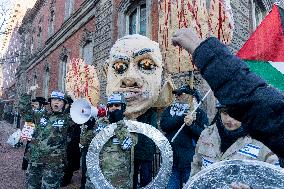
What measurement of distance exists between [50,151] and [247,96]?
12.6 feet

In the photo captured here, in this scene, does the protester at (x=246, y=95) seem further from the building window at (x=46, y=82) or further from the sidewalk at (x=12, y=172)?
the building window at (x=46, y=82)

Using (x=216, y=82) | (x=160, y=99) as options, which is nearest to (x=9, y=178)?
(x=160, y=99)

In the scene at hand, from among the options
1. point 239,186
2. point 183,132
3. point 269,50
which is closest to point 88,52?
point 183,132

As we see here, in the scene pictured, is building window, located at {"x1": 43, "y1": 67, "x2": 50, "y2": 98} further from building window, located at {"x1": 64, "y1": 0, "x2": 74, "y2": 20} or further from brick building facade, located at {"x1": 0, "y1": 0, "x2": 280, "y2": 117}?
building window, located at {"x1": 64, "y1": 0, "x2": 74, "y2": 20}

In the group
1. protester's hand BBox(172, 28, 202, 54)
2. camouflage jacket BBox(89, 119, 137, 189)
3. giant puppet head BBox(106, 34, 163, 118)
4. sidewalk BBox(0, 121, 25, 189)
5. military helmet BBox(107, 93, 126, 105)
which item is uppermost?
giant puppet head BBox(106, 34, 163, 118)

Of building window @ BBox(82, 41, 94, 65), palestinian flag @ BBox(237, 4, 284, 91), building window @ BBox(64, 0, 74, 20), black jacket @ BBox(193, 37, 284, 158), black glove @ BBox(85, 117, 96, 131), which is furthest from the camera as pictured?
building window @ BBox(64, 0, 74, 20)

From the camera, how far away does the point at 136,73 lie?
12.2 ft

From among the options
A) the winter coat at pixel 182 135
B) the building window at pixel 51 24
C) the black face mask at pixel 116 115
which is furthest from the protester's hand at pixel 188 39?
the building window at pixel 51 24

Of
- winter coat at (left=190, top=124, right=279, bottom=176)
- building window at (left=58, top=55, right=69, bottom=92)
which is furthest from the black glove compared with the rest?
building window at (left=58, top=55, right=69, bottom=92)

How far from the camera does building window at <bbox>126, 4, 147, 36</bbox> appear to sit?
8.20m

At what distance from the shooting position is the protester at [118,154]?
3.21 meters

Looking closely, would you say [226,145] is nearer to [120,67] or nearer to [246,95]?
[246,95]

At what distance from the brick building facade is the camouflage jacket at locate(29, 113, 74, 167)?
993 millimetres

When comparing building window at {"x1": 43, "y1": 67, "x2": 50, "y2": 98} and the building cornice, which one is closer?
the building cornice
